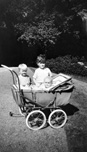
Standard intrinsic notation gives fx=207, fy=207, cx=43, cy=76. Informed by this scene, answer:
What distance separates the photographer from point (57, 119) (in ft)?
15.5

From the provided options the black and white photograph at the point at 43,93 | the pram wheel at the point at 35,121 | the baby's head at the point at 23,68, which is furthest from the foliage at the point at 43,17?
the pram wheel at the point at 35,121

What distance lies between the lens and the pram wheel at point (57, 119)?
4.71 meters

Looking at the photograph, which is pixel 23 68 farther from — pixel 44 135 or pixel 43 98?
pixel 44 135

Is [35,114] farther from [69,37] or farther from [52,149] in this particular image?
[69,37]

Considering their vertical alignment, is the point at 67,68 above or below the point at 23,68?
below

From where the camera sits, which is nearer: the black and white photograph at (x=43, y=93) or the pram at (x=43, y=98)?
the black and white photograph at (x=43, y=93)

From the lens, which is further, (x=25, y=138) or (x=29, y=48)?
(x=29, y=48)

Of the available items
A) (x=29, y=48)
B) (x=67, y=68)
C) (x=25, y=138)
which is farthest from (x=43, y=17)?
(x=25, y=138)

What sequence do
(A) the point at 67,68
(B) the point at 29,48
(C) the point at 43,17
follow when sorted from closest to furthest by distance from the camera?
(A) the point at 67,68 < (C) the point at 43,17 < (B) the point at 29,48

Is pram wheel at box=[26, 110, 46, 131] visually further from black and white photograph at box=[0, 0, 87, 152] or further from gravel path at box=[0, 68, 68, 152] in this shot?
gravel path at box=[0, 68, 68, 152]

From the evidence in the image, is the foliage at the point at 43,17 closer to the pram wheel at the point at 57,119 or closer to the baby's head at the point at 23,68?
the baby's head at the point at 23,68

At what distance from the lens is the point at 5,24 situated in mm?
13172

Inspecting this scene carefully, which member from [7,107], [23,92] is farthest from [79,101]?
[23,92]

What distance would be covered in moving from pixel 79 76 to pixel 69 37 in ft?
16.5
